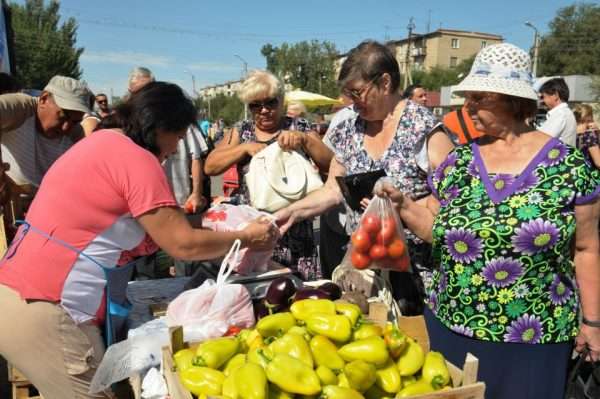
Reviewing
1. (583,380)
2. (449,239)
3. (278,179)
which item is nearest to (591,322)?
(583,380)

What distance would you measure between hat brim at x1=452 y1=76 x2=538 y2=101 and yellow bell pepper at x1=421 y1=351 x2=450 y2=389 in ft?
3.38

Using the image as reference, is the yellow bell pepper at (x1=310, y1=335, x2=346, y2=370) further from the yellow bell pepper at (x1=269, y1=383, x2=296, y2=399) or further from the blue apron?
the blue apron

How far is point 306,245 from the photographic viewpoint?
3.02 m

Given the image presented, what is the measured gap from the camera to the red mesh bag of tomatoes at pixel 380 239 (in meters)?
2.18

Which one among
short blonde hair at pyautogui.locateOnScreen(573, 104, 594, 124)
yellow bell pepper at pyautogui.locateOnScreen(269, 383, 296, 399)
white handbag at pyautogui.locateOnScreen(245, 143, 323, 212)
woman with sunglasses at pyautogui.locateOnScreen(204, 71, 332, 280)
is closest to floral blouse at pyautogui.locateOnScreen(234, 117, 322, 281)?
woman with sunglasses at pyautogui.locateOnScreen(204, 71, 332, 280)

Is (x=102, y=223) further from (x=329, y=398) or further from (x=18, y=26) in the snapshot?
(x=18, y=26)

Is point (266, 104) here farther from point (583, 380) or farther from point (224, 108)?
point (224, 108)

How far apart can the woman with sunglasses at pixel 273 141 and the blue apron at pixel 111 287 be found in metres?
1.12

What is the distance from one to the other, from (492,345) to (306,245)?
1.33m

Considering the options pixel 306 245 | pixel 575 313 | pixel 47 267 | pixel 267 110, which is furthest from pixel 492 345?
pixel 267 110

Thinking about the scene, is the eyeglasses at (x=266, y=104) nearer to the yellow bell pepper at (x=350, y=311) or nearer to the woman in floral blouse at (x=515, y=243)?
the woman in floral blouse at (x=515, y=243)

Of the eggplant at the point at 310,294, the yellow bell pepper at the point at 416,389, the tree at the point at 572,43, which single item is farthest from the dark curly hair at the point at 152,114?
the tree at the point at 572,43

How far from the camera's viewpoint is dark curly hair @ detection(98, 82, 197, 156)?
6.33 feet

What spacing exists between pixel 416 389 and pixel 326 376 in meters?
0.29
